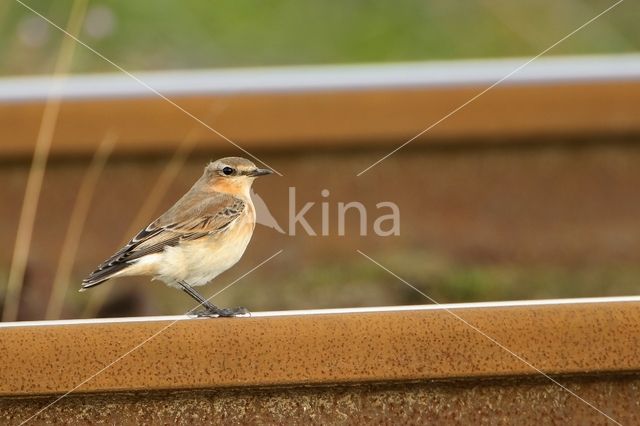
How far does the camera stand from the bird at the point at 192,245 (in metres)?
3.89

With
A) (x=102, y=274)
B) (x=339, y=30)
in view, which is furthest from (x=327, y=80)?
(x=102, y=274)

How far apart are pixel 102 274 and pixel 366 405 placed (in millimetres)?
986

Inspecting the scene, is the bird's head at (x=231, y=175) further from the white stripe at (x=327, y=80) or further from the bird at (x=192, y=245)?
the white stripe at (x=327, y=80)

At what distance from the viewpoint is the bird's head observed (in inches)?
176

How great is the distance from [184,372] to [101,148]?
389cm

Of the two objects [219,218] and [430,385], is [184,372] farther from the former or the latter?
[219,218]

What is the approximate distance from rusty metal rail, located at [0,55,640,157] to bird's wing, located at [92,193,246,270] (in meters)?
2.69

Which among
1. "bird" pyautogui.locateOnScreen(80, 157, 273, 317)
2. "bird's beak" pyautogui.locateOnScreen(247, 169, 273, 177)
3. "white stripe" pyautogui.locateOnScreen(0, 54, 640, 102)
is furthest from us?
"white stripe" pyautogui.locateOnScreen(0, 54, 640, 102)

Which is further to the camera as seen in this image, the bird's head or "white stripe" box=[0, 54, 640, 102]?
"white stripe" box=[0, 54, 640, 102]

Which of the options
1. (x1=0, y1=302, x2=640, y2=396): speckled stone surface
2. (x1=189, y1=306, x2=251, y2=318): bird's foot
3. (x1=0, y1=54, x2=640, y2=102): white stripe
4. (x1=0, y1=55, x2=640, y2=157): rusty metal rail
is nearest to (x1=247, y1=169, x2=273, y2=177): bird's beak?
(x1=189, y1=306, x2=251, y2=318): bird's foot

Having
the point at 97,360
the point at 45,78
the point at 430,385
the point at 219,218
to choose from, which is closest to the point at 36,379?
the point at 97,360

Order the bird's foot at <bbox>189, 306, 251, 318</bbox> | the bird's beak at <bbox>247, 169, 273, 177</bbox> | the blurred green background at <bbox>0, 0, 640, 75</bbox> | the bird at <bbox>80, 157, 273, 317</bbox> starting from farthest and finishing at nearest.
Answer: the blurred green background at <bbox>0, 0, 640, 75</bbox>
the bird's beak at <bbox>247, 169, 273, 177</bbox>
the bird at <bbox>80, 157, 273, 317</bbox>
the bird's foot at <bbox>189, 306, 251, 318</bbox>

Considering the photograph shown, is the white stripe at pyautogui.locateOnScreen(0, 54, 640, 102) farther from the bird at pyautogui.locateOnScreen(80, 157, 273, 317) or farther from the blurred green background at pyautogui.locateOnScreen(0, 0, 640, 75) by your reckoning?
the bird at pyautogui.locateOnScreen(80, 157, 273, 317)

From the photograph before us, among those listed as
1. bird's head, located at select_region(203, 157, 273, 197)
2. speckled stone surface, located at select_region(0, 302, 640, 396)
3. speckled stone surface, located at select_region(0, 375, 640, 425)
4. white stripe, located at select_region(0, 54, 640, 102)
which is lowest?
speckled stone surface, located at select_region(0, 375, 640, 425)
